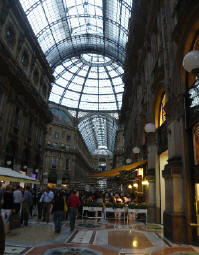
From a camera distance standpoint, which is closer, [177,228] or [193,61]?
[193,61]

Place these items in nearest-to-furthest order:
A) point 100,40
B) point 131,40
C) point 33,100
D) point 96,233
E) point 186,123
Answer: point 186,123 < point 96,233 < point 131,40 < point 33,100 < point 100,40

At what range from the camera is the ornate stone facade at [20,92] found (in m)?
19.1

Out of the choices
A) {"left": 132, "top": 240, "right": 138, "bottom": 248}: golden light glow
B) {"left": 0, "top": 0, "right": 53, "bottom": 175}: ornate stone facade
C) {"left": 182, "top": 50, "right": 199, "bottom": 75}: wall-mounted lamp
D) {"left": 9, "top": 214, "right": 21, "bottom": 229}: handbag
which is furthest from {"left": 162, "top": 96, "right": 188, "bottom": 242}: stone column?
{"left": 0, "top": 0, "right": 53, "bottom": 175}: ornate stone facade

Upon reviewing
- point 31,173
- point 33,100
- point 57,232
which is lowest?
point 57,232

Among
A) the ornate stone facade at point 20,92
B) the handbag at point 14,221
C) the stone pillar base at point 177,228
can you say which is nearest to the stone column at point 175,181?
the stone pillar base at point 177,228

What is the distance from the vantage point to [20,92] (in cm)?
2259

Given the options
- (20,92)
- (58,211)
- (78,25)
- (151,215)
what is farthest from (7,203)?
(78,25)

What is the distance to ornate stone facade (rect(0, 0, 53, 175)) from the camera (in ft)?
62.6

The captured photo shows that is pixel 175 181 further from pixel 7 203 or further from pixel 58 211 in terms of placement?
pixel 7 203

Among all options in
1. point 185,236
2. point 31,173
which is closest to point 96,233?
point 185,236

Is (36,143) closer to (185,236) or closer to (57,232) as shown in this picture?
(57,232)

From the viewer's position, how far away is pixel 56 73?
159ft

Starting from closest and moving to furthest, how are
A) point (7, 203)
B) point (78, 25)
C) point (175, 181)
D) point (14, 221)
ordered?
point (175, 181) → point (7, 203) → point (14, 221) → point (78, 25)

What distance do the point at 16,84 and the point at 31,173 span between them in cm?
1045
